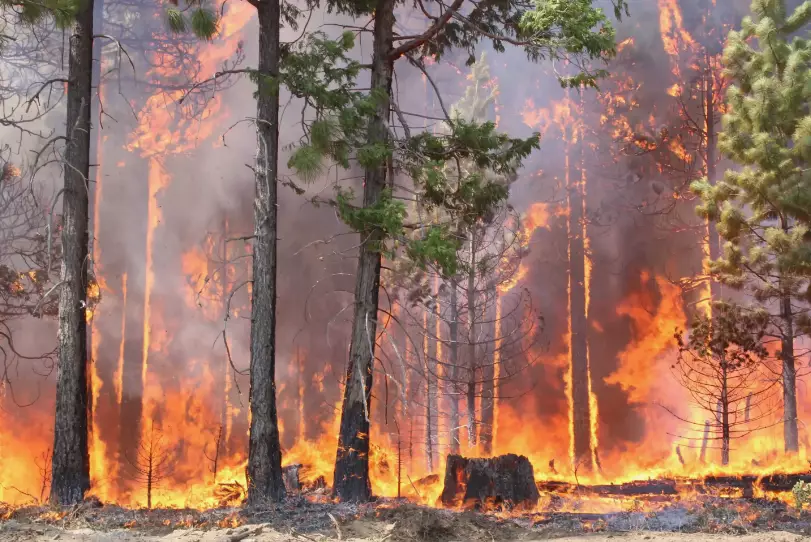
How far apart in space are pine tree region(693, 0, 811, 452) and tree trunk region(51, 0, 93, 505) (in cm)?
1521

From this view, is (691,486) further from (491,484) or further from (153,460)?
(153,460)

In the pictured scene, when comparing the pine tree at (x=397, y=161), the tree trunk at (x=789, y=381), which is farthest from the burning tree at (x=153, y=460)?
the tree trunk at (x=789, y=381)

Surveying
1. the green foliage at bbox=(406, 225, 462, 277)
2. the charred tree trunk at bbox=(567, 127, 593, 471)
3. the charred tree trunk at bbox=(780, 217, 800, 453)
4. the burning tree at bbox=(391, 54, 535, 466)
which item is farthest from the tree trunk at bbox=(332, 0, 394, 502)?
the charred tree trunk at bbox=(567, 127, 593, 471)

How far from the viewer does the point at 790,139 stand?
19453mm

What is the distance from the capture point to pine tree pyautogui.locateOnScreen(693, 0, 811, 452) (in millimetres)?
18219

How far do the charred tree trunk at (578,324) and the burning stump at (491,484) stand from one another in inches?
536

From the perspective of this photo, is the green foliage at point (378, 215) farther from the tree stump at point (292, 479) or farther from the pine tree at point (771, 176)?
the pine tree at point (771, 176)

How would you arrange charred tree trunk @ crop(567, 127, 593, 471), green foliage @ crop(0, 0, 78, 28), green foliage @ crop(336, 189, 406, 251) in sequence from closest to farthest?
green foliage @ crop(0, 0, 78, 28) < green foliage @ crop(336, 189, 406, 251) < charred tree trunk @ crop(567, 127, 593, 471)

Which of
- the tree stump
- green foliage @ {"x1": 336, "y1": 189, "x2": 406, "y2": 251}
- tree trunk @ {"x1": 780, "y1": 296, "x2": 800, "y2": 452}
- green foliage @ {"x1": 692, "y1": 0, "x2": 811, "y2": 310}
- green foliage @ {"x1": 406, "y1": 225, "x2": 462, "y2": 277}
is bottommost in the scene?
the tree stump

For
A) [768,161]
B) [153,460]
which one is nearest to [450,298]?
[768,161]

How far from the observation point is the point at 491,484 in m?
14.2

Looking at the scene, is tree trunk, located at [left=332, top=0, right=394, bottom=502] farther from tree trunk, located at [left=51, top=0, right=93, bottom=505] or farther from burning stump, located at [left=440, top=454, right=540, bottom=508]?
tree trunk, located at [left=51, top=0, right=93, bottom=505]

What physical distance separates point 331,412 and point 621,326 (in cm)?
1135

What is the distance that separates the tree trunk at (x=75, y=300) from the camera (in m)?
13.2
